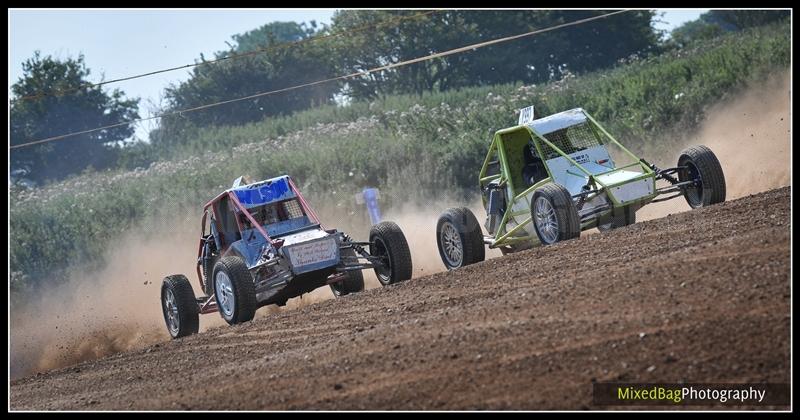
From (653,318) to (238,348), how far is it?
194 inches

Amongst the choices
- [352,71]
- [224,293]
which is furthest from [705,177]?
[352,71]

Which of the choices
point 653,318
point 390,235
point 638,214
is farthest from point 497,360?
point 638,214

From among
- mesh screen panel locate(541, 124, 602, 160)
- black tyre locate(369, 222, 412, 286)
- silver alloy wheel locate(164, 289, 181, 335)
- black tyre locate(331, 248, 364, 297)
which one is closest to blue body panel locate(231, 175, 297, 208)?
black tyre locate(331, 248, 364, 297)

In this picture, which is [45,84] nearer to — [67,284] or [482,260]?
[67,284]

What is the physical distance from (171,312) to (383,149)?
15.9 meters

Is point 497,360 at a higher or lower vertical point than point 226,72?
lower

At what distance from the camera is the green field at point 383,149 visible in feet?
92.0

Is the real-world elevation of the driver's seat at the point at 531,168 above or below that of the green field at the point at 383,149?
below

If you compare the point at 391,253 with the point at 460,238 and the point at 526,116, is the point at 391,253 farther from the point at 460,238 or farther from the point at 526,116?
the point at 526,116

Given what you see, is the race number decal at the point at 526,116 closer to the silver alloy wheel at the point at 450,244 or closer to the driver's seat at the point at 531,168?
the driver's seat at the point at 531,168

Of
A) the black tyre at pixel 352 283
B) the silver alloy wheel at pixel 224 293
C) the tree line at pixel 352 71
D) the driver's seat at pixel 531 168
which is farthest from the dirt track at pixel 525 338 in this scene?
the tree line at pixel 352 71

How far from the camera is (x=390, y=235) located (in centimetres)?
1495

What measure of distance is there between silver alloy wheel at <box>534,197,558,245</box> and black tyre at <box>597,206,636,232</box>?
0.93 metres

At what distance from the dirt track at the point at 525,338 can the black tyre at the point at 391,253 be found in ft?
6.18
